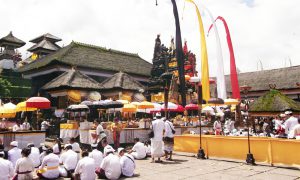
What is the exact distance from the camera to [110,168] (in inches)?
345

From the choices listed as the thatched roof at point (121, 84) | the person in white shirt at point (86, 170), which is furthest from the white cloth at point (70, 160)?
the thatched roof at point (121, 84)

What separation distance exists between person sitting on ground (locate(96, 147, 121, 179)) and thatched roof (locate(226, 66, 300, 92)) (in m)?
31.7

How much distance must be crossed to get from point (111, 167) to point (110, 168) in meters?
0.04

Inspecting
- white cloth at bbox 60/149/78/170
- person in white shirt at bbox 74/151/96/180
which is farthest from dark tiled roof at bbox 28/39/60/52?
person in white shirt at bbox 74/151/96/180

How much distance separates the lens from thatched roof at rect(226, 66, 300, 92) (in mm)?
36297

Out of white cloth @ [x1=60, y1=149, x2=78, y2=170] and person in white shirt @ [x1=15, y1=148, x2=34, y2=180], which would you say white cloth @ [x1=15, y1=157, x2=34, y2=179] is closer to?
person in white shirt @ [x1=15, y1=148, x2=34, y2=180]

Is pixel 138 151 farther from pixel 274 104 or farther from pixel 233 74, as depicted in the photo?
pixel 233 74

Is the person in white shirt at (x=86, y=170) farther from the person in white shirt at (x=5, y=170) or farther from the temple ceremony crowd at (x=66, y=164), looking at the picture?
the person in white shirt at (x=5, y=170)

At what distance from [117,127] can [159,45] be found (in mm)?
23832

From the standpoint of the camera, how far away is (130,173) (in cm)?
922

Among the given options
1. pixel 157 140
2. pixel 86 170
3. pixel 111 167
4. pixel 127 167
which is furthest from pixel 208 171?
pixel 86 170

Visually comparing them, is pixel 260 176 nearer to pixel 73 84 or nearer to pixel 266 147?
pixel 266 147

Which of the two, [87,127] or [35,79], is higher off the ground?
[35,79]

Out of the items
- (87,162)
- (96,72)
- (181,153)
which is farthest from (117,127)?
(96,72)
